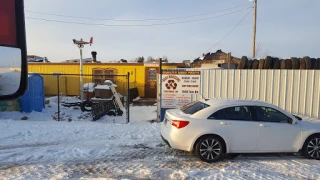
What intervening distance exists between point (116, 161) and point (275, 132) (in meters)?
3.85

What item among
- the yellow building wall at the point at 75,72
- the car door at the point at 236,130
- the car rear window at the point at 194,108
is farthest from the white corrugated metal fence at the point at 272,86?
the yellow building wall at the point at 75,72

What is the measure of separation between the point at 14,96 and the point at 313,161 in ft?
21.9

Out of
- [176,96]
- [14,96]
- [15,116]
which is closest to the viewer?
[14,96]

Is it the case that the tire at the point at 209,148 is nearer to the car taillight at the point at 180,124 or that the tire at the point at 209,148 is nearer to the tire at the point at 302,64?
the car taillight at the point at 180,124

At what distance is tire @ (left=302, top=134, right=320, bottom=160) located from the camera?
6242 mm

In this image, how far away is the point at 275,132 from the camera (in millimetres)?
6121

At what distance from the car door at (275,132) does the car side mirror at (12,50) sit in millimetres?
5633

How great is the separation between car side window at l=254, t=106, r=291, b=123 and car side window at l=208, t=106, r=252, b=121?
0.85 ft

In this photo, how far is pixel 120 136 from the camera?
824 centimetres

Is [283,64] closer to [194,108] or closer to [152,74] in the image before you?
[194,108]

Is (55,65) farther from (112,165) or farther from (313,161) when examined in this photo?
(313,161)

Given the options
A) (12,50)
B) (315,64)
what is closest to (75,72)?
(315,64)

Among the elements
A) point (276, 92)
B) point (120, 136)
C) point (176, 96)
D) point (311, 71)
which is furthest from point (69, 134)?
point (311, 71)

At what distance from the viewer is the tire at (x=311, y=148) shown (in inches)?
246
